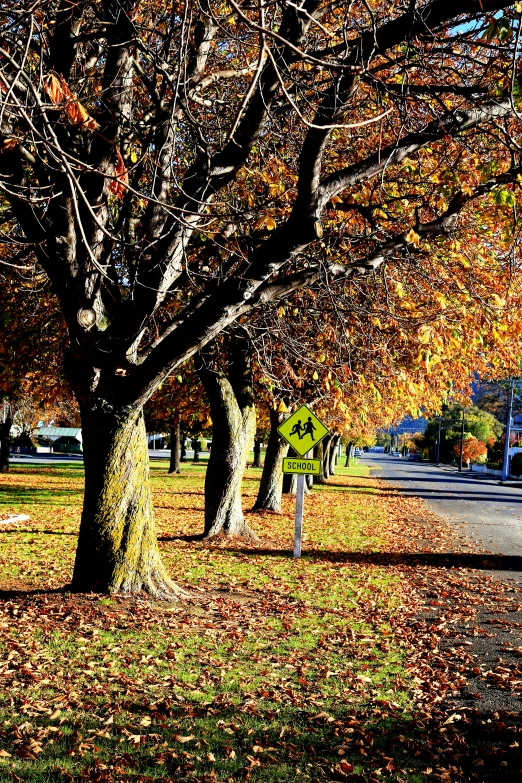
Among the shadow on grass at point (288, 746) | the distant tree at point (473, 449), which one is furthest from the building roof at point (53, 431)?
the shadow on grass at point (288, 746)

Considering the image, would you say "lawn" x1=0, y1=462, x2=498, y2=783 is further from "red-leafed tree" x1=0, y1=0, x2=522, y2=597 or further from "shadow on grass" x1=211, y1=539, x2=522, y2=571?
"shadow on grass" x1=211, y1=539, x2=522, y2=571

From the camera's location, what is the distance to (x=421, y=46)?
6965 mm

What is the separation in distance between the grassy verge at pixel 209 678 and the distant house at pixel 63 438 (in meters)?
73.0

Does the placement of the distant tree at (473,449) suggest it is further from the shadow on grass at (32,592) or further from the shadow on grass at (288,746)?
the shadow on grass at (288,746)

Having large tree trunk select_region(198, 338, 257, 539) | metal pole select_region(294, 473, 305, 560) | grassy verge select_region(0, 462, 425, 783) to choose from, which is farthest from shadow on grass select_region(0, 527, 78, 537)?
metal pole select_region(294, 473, 305, 560)

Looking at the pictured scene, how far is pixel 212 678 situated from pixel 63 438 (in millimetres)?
92468

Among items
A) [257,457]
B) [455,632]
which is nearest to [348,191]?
[455,632]

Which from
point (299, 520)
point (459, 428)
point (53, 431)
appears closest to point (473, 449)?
point (459, 428)

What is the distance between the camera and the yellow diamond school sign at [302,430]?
13.1m

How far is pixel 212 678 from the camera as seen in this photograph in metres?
6.35

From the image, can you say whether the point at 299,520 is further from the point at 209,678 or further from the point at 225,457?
the point at 209,678

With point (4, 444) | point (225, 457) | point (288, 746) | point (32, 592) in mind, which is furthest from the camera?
point (4, 444)

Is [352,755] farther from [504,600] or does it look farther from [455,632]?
[504,600]

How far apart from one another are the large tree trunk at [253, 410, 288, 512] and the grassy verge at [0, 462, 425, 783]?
974cm
